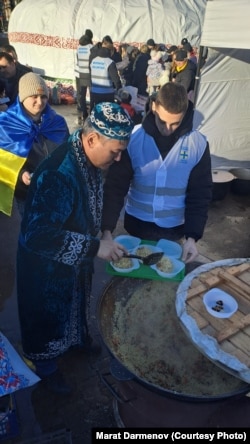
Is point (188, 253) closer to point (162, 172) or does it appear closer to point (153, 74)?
point (162, 172)

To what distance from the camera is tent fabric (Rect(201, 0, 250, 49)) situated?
525cm

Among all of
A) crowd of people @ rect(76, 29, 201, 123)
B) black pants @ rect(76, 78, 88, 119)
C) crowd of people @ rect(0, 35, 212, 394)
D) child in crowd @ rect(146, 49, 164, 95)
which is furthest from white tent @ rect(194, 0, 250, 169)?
black pants @ rect(76, 78, 88, 119)

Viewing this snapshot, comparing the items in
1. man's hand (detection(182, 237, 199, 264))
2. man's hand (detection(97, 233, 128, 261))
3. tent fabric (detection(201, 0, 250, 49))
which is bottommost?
man's hand (detection(182, 237, 199, 264))

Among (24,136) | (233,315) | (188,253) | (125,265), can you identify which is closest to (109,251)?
(125,265)

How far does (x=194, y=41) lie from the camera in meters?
15.6

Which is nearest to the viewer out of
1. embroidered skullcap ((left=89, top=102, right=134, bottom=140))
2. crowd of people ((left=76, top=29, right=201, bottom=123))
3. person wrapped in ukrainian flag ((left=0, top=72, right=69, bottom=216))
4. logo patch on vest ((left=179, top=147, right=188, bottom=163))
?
embroidered skullcap ((left=89, top=102, right=134, bottom=140))

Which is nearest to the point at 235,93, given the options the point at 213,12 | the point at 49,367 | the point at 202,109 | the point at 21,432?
the point at 202,109

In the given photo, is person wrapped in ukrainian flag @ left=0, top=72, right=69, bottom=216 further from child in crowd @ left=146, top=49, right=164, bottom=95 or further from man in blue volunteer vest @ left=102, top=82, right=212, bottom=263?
child in crowd @ left=146, top=49, right=164, bottom=95

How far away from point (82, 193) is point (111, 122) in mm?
531

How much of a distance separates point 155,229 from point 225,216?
360 cm

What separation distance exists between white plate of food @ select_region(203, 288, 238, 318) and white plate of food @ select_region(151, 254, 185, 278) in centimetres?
33

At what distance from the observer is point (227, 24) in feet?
17.8

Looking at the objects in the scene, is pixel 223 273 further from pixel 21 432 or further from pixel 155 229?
pixel 21 432

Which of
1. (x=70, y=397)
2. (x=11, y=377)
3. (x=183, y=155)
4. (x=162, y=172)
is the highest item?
(x=183, y=155)
